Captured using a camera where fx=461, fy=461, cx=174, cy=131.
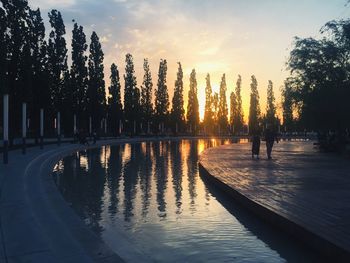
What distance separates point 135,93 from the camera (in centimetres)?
7862

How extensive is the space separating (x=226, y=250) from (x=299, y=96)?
895 inches

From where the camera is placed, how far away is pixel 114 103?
7156cm

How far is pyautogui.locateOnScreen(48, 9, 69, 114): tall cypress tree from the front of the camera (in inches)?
1695

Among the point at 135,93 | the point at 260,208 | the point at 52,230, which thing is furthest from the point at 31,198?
the point at 135,93

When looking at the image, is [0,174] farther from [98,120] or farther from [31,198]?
[98,120]

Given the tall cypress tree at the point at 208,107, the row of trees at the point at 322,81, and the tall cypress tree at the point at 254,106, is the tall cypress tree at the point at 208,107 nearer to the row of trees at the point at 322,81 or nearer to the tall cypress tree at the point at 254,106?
the tall cypress tree at the point at 254,106

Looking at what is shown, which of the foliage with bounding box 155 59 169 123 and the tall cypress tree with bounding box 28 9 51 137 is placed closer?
the tall cypress tree with bounding box 28 9 51 137

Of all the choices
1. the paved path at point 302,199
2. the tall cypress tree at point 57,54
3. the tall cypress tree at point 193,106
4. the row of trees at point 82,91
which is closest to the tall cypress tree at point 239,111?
the row of trees at point 82,91

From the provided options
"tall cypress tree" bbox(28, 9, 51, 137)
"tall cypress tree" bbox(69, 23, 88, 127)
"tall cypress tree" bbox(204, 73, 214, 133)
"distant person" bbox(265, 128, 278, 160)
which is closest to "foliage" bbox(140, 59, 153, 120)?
"tall cypress tree" bbox(204, 73, 214, 133)

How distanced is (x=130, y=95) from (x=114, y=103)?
21.0 feet

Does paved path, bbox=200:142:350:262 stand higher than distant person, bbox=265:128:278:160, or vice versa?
distant person, bbox=265:128:278:160

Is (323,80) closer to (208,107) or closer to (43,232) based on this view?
(43,232)

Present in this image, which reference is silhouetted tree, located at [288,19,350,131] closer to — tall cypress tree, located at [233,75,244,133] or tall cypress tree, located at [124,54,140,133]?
tall cypress tree, located at [124,54,140,133]

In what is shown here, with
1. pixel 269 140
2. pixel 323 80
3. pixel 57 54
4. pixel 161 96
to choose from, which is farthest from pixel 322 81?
pixel 161 96
